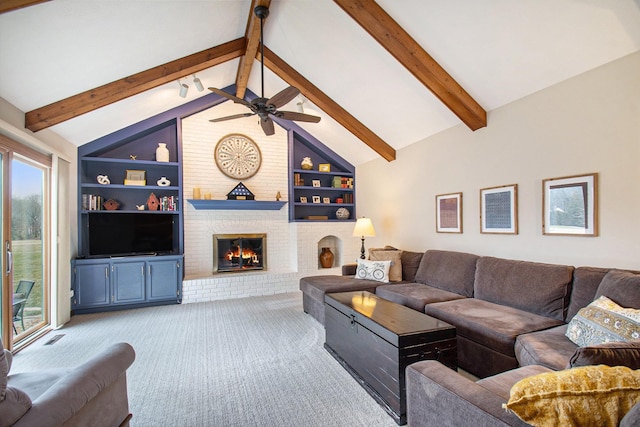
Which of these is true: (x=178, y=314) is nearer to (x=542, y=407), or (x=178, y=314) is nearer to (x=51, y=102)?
(x=51, y=102)

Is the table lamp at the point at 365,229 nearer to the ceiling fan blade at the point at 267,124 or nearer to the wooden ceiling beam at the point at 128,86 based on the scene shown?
the ceiling fan blade at the point at 267,124

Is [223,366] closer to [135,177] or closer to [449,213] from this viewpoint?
[449,213]

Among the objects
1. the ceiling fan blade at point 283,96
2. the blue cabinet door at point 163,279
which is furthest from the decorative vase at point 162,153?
the ceiling fan blade at point 283,96

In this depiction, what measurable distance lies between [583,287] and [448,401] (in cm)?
203

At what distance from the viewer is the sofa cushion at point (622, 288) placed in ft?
6.72

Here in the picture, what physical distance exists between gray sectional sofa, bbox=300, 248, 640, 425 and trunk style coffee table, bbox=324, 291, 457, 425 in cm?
41

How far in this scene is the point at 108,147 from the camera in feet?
16.6

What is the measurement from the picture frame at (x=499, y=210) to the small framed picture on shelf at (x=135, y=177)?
529cm

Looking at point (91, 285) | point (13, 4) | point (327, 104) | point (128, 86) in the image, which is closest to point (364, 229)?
point (327, 104)

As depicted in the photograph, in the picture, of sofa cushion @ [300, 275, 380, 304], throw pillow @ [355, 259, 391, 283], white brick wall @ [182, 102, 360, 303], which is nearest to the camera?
sofa cushion @ [300, 275, 380, 304]

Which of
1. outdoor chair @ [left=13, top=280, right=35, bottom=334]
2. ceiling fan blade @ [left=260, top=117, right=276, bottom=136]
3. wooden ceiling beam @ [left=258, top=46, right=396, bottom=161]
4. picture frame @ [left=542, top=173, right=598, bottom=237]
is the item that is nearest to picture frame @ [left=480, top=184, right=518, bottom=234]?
picture frame @ [left=542, top=173, right=598, bottom=237]

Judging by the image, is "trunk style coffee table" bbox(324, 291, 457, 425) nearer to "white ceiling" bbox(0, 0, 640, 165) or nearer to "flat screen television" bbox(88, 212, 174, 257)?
"white ceiling" bbox(0, 0, 640, 165)

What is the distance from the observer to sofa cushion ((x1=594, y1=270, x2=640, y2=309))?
80.7 inches

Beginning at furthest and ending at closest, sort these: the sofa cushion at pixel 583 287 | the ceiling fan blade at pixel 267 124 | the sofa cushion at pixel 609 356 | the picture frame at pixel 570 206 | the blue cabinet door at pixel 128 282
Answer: the blue cabinet door at pixel 128 282 → the ceiling fan blade at pixel 267 124 → the picture frame at pixel 570 206 → the sofa cushion at pixel 583 287 → the sofa cushion at pixel 609 356
